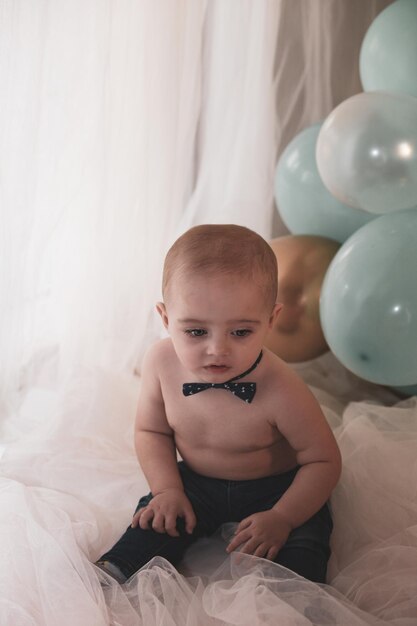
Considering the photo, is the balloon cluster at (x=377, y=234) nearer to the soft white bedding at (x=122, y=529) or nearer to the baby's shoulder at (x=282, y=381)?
the soft white bedding at (x=122, y=529)

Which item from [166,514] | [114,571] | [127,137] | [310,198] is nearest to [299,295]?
[310,198]

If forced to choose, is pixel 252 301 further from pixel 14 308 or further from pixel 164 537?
pixel 14 308

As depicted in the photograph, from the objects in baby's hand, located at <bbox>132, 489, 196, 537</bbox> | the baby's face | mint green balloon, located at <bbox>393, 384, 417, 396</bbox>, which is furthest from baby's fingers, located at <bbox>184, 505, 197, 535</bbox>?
mint green balloon, located at <bbox>393, 384, 417, 396</bbox>

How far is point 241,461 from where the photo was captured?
1.25m

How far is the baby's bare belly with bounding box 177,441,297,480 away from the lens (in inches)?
49.3

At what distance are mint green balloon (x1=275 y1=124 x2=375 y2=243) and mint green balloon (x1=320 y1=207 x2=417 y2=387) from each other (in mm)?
277

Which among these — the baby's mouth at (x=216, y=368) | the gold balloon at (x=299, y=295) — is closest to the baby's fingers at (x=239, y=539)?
the baby's mouth at (x=216, y=368)

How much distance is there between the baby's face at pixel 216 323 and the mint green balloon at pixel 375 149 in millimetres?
516

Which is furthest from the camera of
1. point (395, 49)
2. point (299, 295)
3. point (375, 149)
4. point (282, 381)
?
point (299, 295)

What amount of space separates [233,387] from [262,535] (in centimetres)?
24

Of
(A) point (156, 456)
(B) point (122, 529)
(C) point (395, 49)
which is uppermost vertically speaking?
(C) point (395, 49)

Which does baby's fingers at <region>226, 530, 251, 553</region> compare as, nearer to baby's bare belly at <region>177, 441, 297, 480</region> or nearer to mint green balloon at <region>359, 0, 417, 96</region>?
baby's bare belly at <region>177, 441, 297, 480</region>

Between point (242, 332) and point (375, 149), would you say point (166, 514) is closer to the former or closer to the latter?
point (242, 332)

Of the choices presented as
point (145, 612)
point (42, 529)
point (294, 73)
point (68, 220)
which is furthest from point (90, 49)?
point (145, 612)
